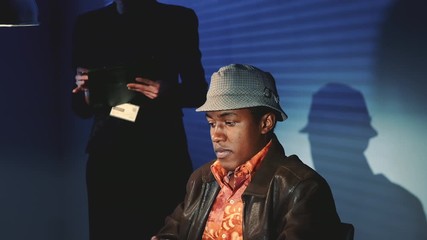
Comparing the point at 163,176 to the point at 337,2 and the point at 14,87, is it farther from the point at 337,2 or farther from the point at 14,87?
the point at 14,87

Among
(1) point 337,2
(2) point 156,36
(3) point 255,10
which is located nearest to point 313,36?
(1) point 337,2

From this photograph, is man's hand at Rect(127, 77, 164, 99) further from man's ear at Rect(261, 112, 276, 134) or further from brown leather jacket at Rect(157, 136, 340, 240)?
man's ear at Rect(261, 112, 276, 134)

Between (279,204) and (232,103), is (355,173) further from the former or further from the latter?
(232,103)

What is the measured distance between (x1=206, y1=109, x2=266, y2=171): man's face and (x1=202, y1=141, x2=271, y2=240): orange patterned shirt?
0.03 meters

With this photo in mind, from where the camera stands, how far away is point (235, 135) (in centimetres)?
234

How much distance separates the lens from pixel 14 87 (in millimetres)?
4719

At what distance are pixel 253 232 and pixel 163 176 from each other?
4.55 feet

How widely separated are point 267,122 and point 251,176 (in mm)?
233

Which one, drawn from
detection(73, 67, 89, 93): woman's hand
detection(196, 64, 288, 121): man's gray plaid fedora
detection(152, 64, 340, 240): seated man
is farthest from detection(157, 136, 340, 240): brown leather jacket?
detection(73, 67, 89, 93): woman's hand

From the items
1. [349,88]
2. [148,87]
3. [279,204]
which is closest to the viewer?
[279,204]

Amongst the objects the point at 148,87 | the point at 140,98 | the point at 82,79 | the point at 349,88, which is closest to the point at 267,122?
the point at 349,88

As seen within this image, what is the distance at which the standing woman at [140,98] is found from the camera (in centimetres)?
332

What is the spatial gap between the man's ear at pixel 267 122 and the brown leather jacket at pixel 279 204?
0.22 ft

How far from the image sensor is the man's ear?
2359mm
